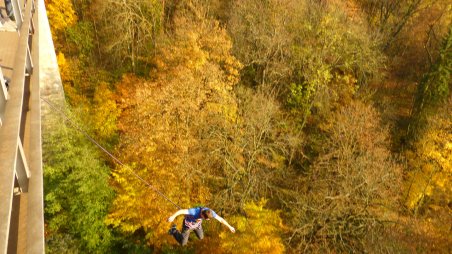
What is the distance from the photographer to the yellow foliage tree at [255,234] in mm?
16453

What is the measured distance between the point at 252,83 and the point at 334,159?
742 centimetres

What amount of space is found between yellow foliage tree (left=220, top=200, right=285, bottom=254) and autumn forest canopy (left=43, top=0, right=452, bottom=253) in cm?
6

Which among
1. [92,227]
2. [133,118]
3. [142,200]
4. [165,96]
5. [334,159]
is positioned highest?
[165,96]

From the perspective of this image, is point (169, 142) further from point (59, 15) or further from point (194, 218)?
point (59, 15)

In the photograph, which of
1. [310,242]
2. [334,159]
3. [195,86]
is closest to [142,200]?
[195,86]

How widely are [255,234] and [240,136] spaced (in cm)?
524

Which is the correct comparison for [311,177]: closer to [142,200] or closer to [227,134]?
[227,134]

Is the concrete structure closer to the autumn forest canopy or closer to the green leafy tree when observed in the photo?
the green leafy tree

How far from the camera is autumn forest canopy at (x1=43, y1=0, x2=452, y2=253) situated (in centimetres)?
1820

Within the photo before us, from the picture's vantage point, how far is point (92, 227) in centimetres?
1828

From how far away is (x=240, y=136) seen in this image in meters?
20.2

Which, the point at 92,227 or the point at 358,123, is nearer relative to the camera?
the point at 92,227

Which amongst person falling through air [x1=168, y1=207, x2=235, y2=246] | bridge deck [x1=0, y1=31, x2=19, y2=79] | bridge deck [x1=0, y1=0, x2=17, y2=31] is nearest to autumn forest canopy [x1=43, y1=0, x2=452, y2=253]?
person falling through air [x1=168, y1=207, x2=235, y2=246]

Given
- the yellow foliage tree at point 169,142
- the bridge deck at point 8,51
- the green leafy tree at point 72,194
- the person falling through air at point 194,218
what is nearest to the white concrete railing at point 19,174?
the bridge deck at point 8,51
